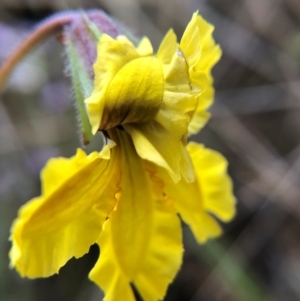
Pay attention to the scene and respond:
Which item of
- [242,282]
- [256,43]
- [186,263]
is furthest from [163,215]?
[256,43]

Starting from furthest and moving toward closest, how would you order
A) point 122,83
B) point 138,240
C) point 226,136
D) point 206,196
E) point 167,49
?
point 226,136 < point 206,196 < point 138,240 < point 167,49 < point 122,83

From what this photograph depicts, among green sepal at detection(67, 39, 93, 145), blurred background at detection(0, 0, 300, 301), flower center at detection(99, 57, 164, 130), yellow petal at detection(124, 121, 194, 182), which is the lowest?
blurred background at detection(0, 0, 300, 301)

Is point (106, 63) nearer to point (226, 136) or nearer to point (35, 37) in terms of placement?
point (35, 37)

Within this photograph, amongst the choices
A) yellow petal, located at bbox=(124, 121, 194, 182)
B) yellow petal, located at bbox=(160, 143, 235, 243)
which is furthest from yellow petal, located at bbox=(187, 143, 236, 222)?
yellow petal, located at bbox=(124, 121, 194, 182)

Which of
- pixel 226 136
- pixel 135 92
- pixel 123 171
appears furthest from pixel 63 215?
pixel 226 136

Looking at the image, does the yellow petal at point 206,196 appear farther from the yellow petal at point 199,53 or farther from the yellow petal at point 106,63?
the yellow petal at point 106,63

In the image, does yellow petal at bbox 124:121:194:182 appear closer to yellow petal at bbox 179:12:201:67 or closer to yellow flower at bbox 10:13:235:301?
yellow flower at bbox 10:13:235:301
